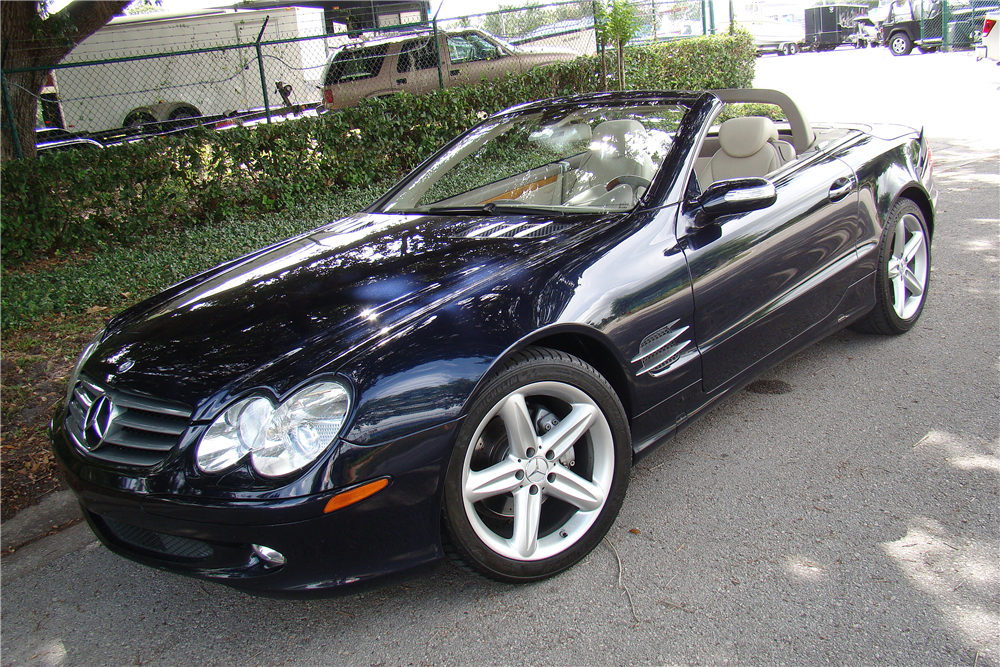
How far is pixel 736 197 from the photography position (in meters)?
2.85

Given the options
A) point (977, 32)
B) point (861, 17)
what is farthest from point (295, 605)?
point (861, 17)

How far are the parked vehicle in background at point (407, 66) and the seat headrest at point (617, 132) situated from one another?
5676mm

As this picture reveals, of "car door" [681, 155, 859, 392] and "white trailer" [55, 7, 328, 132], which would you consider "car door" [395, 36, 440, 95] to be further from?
"car door" [681, 155, 859, 392]

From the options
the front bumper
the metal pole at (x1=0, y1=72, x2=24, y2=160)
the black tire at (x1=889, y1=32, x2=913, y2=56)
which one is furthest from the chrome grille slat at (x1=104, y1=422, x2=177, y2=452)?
the black tire at (x1=889, y1=32, x2=913, y2=56)

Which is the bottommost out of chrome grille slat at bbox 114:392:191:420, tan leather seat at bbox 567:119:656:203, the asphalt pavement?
the asphalt pavement

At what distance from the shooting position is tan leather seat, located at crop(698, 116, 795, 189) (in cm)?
370

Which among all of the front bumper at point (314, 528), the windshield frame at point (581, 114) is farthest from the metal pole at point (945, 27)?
the front bumper at point (314, 528)

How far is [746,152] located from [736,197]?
103 centimetres

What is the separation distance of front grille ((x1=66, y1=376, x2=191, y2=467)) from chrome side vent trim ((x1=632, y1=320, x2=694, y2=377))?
1.47 meters

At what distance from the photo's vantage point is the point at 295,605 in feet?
8.23

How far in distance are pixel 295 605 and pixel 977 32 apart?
23976 millimetres

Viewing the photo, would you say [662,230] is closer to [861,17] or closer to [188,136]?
[188,136]

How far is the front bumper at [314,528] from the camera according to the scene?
2.03 meters

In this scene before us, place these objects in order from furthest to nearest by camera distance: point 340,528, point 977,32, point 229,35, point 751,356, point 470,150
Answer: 1. point 977,32
2. point 229,35
3. point 470,150
4. point 751,356
5. point 340,528
